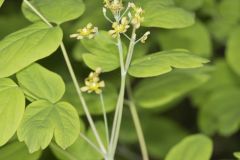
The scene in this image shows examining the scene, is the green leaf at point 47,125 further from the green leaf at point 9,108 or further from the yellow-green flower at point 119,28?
the yellow-green flower at point 119,28

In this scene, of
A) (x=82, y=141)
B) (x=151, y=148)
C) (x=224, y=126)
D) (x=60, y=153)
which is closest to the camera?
(x=60, y=153)

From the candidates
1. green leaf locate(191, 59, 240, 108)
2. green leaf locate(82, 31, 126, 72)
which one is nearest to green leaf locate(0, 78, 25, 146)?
green leaf locate(82, 31, 126, 72)

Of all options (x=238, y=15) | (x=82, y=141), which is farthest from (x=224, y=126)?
(x=82, y=141)

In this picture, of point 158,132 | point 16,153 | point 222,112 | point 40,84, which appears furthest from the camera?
point 158,132

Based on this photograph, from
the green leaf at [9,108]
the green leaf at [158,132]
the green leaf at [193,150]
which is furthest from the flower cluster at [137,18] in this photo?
the green leaf at [158,132]

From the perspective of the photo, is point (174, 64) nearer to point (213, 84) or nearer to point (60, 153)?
point (60, 153)

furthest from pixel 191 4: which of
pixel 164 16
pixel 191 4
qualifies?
pixel 164 16

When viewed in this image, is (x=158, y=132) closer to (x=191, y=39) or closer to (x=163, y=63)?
(x=191, y=39)
